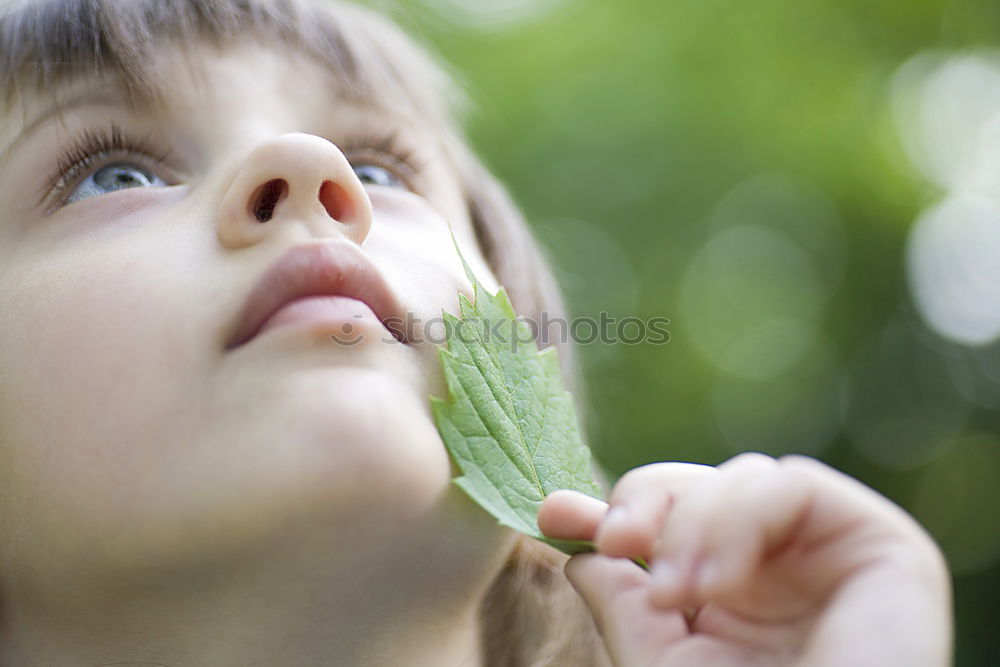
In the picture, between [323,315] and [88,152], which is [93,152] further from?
[323,315]

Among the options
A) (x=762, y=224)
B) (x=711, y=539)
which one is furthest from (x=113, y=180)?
(x=762, y=224)

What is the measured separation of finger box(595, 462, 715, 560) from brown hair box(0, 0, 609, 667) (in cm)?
31

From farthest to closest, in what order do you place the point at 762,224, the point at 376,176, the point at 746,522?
the point at 762,224
the point at 376,176
the point at 746,522

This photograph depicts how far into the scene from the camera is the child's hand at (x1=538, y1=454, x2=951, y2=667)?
65 cm

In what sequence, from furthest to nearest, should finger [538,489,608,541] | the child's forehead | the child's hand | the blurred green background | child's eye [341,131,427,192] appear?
the blurred green background, child's eye [341,131,427,192], the child's forehead, finger [538,489,608,541], the child's hand

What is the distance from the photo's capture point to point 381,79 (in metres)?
1.18

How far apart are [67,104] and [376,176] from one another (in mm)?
385

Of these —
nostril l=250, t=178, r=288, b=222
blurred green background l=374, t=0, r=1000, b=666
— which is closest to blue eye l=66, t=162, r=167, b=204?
nostril l=250, t=178, r=288, b=222

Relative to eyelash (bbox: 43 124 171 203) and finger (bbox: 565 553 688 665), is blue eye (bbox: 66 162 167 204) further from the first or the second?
finger (bbox: 565 553 688 665)

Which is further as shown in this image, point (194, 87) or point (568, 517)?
point (194, 87)

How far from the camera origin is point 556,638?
1301 mm

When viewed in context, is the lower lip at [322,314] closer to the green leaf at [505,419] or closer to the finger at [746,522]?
the green leaf at [505,419]

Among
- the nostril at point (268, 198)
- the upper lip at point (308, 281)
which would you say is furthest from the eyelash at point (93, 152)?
the upper lip at point (308, 281)

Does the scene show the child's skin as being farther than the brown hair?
No
